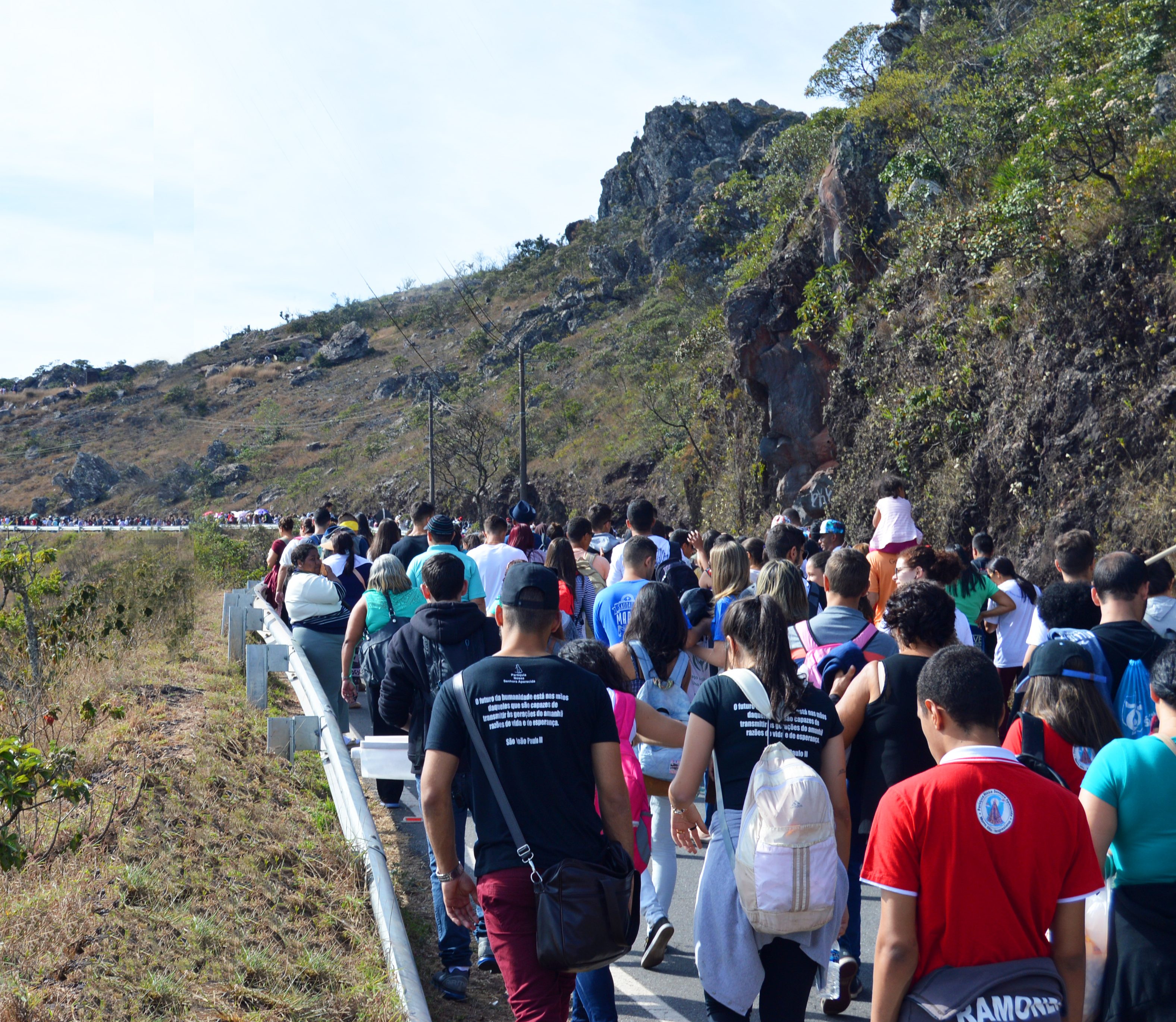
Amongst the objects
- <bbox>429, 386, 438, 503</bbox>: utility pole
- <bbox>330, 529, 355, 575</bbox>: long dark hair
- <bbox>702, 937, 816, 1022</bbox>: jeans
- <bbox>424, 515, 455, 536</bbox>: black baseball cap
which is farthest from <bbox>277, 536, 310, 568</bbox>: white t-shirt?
<bbox>429, 386, 438, 503</bbox>: utility pole

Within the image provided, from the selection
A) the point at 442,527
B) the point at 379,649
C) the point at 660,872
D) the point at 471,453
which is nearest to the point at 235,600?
the point at 442,527

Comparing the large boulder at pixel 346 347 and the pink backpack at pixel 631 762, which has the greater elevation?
the large boulder at pixel 346 347

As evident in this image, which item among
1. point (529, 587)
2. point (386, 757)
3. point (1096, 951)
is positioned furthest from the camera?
point (386, 757)

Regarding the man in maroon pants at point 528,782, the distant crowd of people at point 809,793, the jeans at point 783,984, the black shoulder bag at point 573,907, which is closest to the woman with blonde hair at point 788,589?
the distant crowd of people at point 809,793

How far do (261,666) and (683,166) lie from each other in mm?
72918

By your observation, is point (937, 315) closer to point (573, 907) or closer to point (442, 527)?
point (442, 527)

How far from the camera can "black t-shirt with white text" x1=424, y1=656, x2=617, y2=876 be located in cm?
337

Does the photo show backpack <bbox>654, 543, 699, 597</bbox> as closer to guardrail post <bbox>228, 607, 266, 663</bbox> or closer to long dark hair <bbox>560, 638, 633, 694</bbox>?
long dark hair <bbox>560, 638, 633, 694</bbox>

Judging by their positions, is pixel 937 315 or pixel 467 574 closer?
pixel 467 574

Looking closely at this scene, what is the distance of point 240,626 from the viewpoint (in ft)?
40.2

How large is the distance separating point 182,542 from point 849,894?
3667 centimetres

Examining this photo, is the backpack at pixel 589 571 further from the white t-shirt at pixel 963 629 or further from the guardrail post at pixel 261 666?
the white t-shirt at pixel 963 629

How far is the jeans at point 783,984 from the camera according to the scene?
3.36 meters

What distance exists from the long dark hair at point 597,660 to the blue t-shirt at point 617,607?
152 cm
